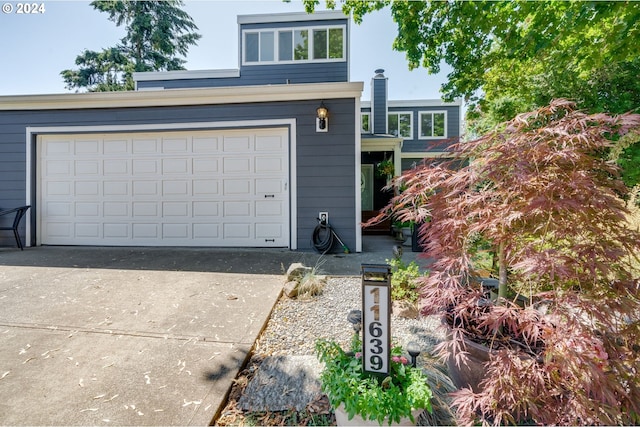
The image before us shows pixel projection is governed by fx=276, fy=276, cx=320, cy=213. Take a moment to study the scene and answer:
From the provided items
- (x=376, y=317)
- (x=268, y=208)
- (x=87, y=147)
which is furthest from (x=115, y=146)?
(x=376, y=317)

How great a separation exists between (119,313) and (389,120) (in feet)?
40.4

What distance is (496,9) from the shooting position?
16.4ft

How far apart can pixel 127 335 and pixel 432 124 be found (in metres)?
13.4

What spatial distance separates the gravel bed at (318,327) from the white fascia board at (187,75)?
26.1ft

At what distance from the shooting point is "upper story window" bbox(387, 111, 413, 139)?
1251 cm

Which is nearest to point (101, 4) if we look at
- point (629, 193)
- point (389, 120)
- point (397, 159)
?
point (389, 120)

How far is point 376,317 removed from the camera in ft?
4.15

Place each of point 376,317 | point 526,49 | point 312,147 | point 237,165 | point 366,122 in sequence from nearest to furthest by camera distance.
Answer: point 376,317, point 526,49, point 312,147, point 237,165, point 366,122

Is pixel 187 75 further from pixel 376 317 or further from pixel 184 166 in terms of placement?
pixel 376 317

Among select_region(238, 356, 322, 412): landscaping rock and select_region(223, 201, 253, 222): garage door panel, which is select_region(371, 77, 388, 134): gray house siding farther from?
select_region(238, 356, 322, 412): landscaping rock

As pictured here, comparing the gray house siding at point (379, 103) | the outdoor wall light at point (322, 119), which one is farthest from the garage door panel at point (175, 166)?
the gray house siding at point (379, 103)

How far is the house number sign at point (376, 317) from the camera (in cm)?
125

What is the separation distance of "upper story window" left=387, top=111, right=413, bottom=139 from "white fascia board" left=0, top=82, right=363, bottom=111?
829 centimetres

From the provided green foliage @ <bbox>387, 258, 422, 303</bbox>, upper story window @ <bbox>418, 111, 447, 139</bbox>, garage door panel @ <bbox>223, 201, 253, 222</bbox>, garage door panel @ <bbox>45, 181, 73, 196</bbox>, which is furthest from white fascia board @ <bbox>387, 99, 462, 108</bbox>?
garage door panel @ <bbox>45, 181, 73, 196</bbox>
